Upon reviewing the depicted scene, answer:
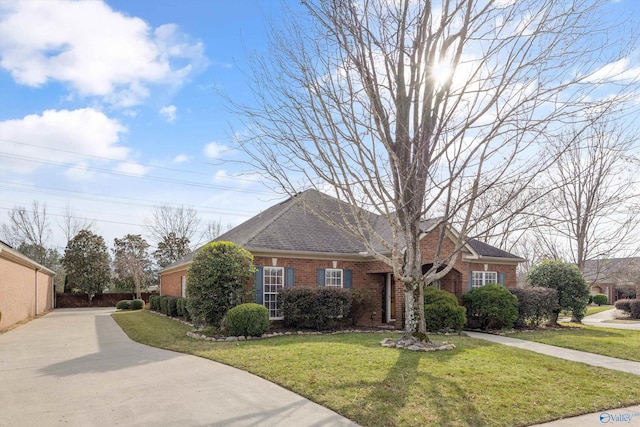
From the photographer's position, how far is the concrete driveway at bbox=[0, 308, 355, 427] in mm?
5430

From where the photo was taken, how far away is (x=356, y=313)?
15953 millimetres

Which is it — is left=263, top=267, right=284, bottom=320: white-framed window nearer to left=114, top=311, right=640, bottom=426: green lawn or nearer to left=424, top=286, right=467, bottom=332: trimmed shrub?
left=114, top=311, right=640, bottom=426: green lawn

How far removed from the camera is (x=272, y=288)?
49.9 ft

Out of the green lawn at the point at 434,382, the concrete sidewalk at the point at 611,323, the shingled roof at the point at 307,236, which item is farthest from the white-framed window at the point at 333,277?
the concrete sidewalk at the point at 611,323

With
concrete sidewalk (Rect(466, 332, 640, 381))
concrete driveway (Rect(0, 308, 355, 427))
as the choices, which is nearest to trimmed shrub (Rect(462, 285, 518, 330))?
concrete sidewalk (Rect(466, 332, 640, 381))

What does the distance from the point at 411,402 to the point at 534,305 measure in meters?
11.9

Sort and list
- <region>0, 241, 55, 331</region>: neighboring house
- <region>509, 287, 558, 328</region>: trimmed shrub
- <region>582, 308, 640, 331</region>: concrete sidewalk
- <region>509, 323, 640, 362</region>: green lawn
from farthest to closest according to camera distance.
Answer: <region>582, 308, 640, 331</region>: concrete sidewalk → <region>0, 241, 55, 331</region>: neighboring house → <region>509, 287, 558, 328</region>: trimmed shrub → <region>509, 323, 640, 362</region>: green lawn

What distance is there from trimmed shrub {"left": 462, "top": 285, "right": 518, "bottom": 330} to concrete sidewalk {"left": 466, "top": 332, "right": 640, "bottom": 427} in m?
0.99

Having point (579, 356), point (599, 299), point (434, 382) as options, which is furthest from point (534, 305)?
point (599, 299)

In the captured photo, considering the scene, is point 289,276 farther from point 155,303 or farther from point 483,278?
point 155,303

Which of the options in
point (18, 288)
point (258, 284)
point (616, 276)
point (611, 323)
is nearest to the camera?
point (258, 284)

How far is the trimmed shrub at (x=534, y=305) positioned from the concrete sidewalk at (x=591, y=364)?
251cm

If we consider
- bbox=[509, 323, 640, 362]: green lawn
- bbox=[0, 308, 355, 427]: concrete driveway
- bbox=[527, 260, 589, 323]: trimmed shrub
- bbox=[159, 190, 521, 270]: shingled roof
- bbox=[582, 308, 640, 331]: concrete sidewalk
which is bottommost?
bbox=[582, 308, 640, 331]: concrete sidewalk

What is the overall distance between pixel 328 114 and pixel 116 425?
7.49m
